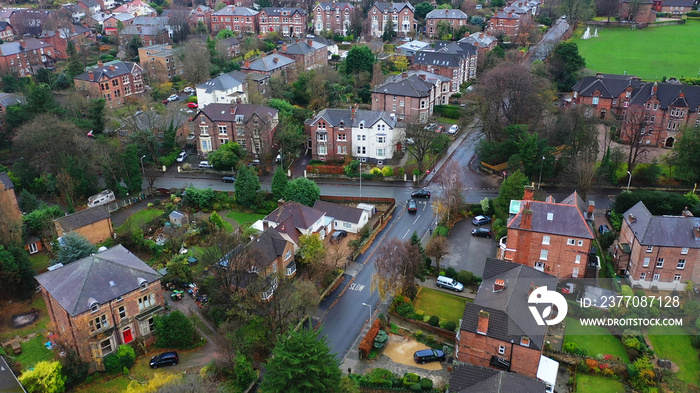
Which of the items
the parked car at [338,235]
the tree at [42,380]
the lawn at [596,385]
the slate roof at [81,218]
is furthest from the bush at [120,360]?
the lawn at [596,385]

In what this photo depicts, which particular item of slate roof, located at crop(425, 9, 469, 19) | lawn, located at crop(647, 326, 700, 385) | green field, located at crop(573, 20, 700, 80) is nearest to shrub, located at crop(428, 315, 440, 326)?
lawn, located at crop(647, 326, 700, 385)

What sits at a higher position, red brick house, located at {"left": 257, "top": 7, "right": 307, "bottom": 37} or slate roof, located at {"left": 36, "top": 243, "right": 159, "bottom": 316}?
red brick house, located at {"left": 257, "top": 7, "right": 307, "bottom": 37}

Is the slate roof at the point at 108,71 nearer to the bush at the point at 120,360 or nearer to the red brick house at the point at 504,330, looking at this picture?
the bush at the point at 120,360

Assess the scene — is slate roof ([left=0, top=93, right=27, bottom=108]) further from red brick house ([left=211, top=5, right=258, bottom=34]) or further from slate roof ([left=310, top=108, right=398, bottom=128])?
red brick house ([left=211, top=5, right=258, bottom=34])

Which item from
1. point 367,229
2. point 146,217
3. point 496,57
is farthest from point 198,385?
point 496,57

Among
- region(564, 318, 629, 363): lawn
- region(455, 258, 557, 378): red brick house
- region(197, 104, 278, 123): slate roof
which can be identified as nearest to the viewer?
region(455, 258, 557, 378): red brick house

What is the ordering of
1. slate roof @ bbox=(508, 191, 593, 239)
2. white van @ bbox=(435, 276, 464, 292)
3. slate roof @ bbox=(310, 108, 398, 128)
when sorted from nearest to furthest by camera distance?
slate roof @ bbox=(508, 191, 593, 239)
white van @ bbox=(435, 276, 464, 292)
slate roof @ bbox=(310, 108, 398, 128)

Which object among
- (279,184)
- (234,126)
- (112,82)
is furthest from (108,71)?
(279,184)
